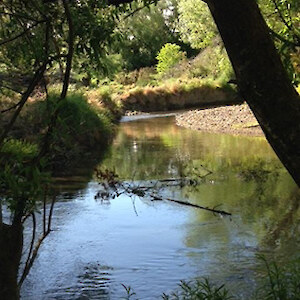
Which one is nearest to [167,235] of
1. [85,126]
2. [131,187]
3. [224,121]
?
[131,187]

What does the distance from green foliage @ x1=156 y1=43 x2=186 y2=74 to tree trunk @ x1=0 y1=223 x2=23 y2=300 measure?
28.3 meters

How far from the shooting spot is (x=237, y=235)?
21.4ft

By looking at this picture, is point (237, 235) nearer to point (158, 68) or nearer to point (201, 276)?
point (201, 276)

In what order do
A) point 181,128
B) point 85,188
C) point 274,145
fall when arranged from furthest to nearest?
point 181,128 → point 85,188 → point 274,145

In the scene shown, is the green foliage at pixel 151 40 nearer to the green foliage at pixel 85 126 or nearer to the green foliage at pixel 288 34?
the green foliage at pixel 85 126

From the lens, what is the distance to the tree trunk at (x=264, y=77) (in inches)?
66.6

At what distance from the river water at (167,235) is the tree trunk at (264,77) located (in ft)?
10.9

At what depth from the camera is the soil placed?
17.8 m

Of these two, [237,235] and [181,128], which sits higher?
[181,128]

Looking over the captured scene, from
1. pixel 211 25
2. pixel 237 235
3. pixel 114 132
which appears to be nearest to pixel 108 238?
pixel 237 235

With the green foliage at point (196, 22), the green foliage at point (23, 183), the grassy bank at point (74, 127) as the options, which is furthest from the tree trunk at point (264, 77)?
the green foliage at point (196, 22)

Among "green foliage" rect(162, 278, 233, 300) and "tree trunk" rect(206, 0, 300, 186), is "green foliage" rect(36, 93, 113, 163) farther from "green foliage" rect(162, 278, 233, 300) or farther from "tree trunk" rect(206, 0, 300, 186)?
"tree trunk" rect(206, 0, 300, 186)

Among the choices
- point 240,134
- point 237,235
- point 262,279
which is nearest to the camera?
point 262,279

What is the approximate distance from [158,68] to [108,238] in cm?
2419
